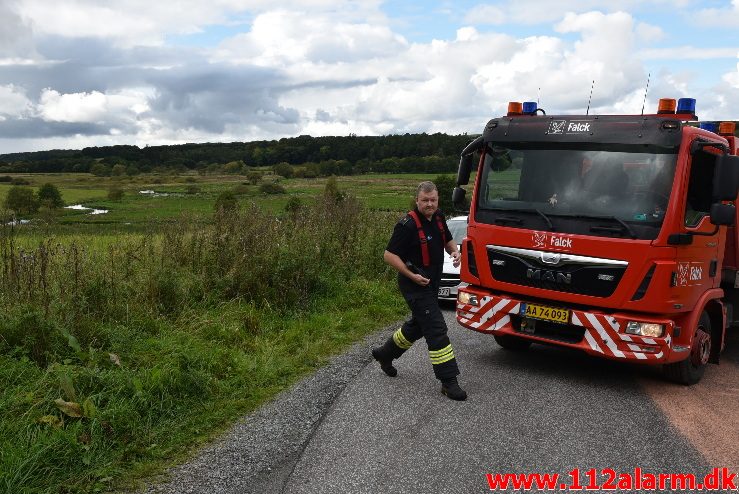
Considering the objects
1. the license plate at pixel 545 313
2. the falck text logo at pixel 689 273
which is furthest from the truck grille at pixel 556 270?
the falck text logo at pixel 689 273

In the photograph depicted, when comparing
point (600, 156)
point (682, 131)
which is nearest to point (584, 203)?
point (600, 156)

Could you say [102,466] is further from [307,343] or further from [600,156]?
[600,156]

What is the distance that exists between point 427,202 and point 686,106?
3.04m

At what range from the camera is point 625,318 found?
18.9 feet

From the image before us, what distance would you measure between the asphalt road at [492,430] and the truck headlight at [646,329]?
66 cm

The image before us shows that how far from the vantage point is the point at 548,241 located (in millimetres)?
6105

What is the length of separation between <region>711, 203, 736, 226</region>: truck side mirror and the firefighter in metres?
2.46

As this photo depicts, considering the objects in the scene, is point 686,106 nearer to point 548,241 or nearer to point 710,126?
point 710,126

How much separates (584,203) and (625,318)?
1216mm

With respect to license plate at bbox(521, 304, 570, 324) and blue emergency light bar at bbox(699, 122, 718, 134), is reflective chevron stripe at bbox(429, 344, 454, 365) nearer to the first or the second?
license plate at bbox(521, 304, 570, 324)

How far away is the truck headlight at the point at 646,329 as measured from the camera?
5668mm

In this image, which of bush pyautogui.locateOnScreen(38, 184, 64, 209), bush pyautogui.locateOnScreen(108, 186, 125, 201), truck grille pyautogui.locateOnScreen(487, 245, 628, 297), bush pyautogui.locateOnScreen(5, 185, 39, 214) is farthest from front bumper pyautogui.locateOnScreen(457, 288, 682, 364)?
bush pyautogui.locateOnScreen(108, 186, 125, 201)

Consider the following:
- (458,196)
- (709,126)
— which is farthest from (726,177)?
(458,196)
